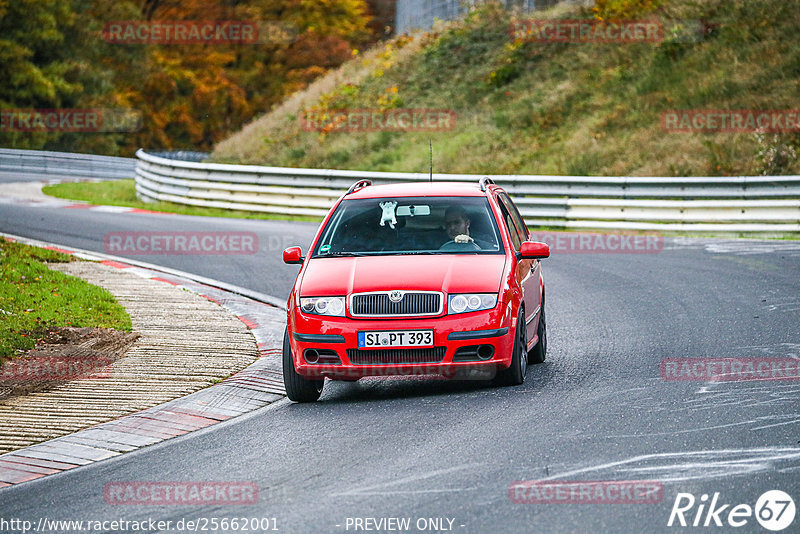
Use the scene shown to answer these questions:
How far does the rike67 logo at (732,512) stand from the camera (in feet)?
18.0

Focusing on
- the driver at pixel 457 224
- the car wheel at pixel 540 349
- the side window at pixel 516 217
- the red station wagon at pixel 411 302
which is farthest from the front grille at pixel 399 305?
the side window at pixel 516 217

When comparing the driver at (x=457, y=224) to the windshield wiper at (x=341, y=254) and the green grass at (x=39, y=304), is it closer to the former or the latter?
the windshield wiper at (x=341, y=254)

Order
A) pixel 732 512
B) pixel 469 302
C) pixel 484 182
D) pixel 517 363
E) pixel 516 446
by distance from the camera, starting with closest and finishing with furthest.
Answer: pixel 732 512, pixel 516 446, pixel 469 302, pixel 517 363, pixel 484 182

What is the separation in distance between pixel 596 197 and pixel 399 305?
47.3 ft

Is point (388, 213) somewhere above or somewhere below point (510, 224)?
above

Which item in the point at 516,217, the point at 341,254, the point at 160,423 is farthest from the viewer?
the point at 516,217

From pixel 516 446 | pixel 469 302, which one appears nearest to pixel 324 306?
pixel 469 302

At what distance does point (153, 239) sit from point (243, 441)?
13.3 metres

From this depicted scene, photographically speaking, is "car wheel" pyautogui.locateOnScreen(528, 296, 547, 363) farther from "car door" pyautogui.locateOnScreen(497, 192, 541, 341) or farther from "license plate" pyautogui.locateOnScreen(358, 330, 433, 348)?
"license plate" pyautogui.locateOnScreen(358, 330, 433, 348)

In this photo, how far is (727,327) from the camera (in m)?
11.3

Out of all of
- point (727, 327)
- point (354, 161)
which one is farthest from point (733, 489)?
point (354, 161)

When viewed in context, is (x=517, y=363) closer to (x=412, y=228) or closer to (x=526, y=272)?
(x=526, y=272)

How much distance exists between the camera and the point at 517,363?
8.88 metres

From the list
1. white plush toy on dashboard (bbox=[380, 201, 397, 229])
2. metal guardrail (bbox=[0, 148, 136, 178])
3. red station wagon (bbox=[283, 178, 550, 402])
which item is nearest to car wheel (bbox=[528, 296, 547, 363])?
red station wagon (bbox=[283, 178, 550, 402])
